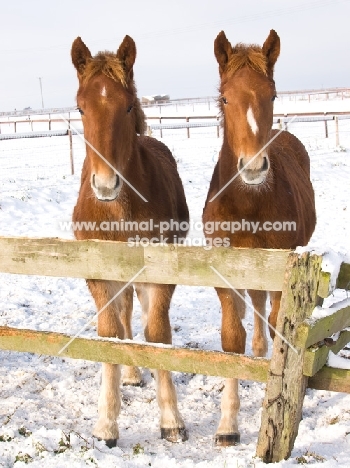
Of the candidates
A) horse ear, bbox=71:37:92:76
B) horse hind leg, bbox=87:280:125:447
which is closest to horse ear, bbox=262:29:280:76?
horse ear, bbox=71:37:92:76

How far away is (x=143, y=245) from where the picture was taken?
3.15 meters

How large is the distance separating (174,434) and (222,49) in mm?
2918

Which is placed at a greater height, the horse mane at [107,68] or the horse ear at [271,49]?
the horse ear at [271,49]

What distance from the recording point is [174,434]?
386 cm

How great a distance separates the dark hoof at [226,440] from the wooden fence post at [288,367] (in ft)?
2.67

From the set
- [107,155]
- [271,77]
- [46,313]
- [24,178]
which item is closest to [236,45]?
[271,77]

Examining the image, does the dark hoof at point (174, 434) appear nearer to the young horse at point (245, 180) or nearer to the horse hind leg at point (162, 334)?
the horse hind leg at point (162, 334)

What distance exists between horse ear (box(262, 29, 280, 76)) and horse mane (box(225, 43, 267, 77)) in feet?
0.19

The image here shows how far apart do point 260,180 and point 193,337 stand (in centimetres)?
275

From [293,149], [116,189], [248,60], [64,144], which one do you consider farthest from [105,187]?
[64,144]

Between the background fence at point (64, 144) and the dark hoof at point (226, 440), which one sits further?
the background fence at point (64, 144)

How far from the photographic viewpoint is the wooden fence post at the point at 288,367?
109 inches

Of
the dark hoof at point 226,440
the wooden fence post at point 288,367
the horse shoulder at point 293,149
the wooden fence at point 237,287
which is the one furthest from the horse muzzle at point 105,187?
the horse shoulder at point 293,149

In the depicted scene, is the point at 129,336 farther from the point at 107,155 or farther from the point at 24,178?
the point at 24,178
